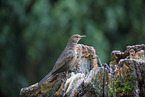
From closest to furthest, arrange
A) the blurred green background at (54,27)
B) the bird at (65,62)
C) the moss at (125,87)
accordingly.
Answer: the moss at (125,87) < the bird at (65,62) < the blurred green background at (54,27)

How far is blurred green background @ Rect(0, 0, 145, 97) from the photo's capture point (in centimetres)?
652

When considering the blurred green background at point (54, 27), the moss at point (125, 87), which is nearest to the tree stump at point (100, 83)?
the moss at point (125, 87)

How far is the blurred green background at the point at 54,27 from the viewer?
652 cm

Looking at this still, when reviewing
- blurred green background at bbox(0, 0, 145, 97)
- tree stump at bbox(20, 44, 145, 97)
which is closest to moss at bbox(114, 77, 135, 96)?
tree stump at bbox(20, 44, 145, 97)

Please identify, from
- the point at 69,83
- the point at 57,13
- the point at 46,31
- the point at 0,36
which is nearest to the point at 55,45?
the point at 46,31

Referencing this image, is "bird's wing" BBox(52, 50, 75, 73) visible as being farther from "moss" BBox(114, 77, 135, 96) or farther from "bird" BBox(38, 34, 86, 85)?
"moss" BBox(114, 77, 135, 96)

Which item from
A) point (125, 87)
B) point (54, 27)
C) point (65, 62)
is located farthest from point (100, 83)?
point (54, 27)

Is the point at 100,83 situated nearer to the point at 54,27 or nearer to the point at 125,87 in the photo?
the point at 125,87

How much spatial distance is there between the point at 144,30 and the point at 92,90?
16.3ft

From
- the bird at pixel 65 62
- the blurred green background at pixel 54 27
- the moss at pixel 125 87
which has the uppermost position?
the blurred green background at pixel 54 27

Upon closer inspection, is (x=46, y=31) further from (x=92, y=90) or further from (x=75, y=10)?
(x=92, y=90)

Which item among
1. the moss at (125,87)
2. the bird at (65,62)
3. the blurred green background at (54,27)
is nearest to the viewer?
the moss at (125,87)

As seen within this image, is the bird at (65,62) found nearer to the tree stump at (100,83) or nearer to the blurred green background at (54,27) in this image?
the tree stump at (100,83)

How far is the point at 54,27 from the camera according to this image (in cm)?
677
